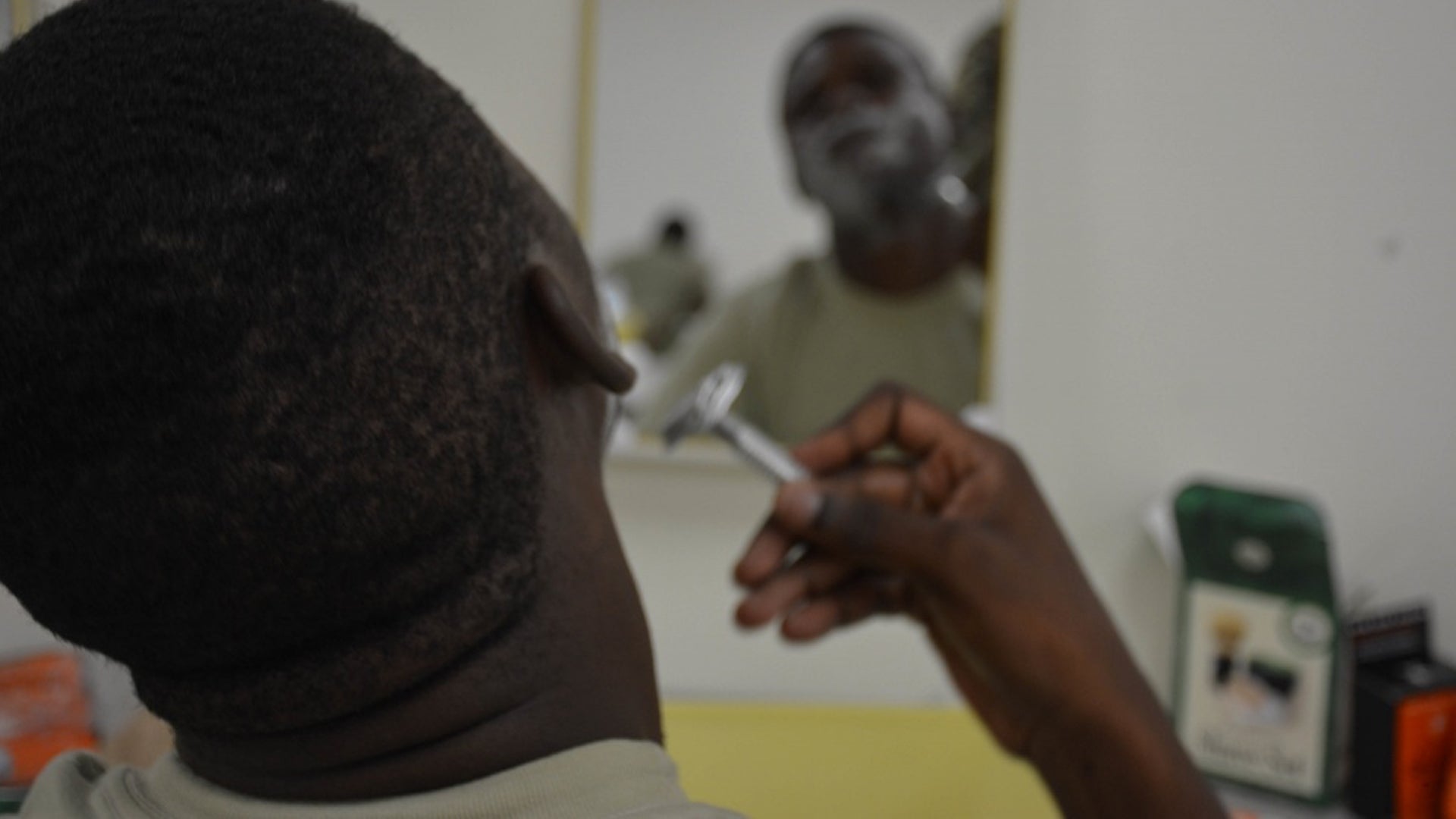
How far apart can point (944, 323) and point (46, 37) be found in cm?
84

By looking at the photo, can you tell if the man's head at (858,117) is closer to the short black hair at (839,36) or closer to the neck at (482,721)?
the short black hair at (839,36)

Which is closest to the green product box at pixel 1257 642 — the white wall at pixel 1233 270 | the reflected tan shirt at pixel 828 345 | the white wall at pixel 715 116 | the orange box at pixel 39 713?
the white wall at pixel 1233 270

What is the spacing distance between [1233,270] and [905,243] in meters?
0.36

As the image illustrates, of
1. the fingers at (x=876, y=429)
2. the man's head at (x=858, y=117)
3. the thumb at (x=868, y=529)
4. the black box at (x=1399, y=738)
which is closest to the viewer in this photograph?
the thumb at (x=868, y=529)

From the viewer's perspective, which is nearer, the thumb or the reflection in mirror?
the thumb

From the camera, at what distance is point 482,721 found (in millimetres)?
444

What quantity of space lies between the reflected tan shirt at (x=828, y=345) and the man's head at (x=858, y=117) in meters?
0.09

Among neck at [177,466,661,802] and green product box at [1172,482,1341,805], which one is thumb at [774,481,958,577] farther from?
green product box at [1172,482,1341,805]

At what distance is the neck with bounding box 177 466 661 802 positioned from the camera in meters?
0.44

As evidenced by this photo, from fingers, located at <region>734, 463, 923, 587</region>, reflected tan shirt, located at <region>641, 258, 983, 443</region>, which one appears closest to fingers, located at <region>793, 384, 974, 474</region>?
fingers, located at <region>734, 463, 923, 587</region>

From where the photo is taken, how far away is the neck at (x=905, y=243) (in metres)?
1.06

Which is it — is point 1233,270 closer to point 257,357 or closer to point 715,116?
point 715,116

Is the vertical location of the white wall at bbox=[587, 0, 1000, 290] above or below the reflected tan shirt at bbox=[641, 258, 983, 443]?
above

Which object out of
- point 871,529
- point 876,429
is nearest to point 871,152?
point 876,429
